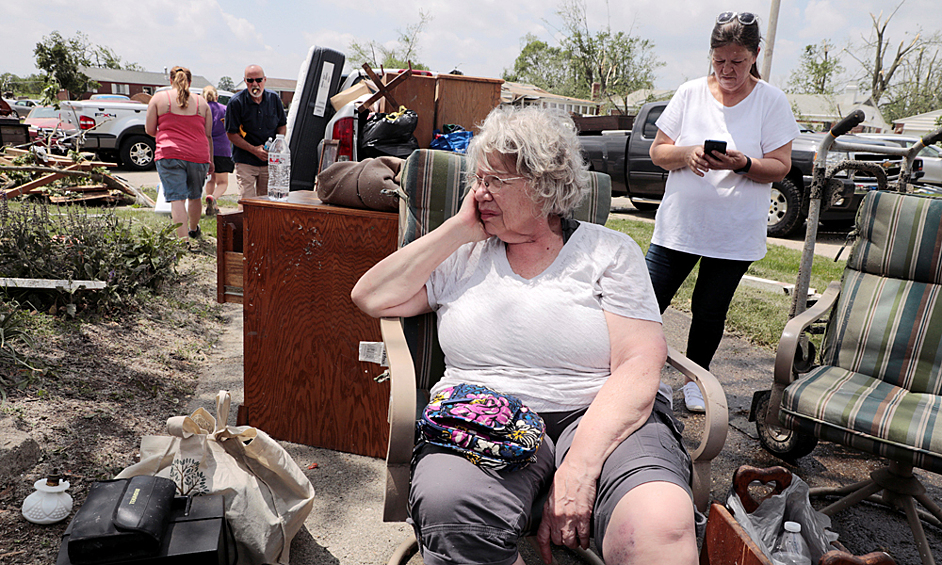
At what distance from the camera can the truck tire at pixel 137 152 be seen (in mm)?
12250

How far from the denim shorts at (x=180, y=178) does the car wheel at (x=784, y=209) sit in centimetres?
672

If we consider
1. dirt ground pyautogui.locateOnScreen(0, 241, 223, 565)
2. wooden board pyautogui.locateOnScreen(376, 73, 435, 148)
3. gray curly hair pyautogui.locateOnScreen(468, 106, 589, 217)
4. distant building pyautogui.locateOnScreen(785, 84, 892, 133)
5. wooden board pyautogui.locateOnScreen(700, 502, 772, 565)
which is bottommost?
dirt ground pyautogui.locateOnScreen(0, 241, 223, 565)

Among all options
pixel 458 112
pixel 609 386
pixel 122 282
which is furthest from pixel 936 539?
pixel 122 282

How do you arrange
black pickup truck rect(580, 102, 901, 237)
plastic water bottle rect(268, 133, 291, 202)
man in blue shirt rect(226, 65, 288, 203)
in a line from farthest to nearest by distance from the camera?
black pickup truck rect(580, 102, 901, 237) → man in blue shirt rect(226, 65, 288, 203) → plastic water bottle rect(268, 133, 291, 202)

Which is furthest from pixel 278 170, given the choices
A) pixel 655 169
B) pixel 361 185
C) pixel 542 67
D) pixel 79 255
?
pixel 542 67

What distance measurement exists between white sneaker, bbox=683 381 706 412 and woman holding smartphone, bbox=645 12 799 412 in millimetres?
416

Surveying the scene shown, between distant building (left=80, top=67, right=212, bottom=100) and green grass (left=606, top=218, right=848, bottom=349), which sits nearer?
green grass (left=606, top=218, right=848, bottom=349)

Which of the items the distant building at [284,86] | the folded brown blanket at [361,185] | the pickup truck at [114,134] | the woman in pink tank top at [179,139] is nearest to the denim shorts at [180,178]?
the woman in pink tank top at [179,139]

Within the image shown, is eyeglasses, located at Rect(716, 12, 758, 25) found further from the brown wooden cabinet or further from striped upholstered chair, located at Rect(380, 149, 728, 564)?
the brown wooden cabinet

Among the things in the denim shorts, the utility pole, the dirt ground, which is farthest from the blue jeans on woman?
the utility pole

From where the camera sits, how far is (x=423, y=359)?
2080 millimetres

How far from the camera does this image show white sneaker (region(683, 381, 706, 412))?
3.13 m

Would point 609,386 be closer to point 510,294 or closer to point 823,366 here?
point 510,294

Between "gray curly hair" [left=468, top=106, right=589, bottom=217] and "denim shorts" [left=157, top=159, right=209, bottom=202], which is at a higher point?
"gray curly hair" [left=468, top=106, right=589, bottom=217]
